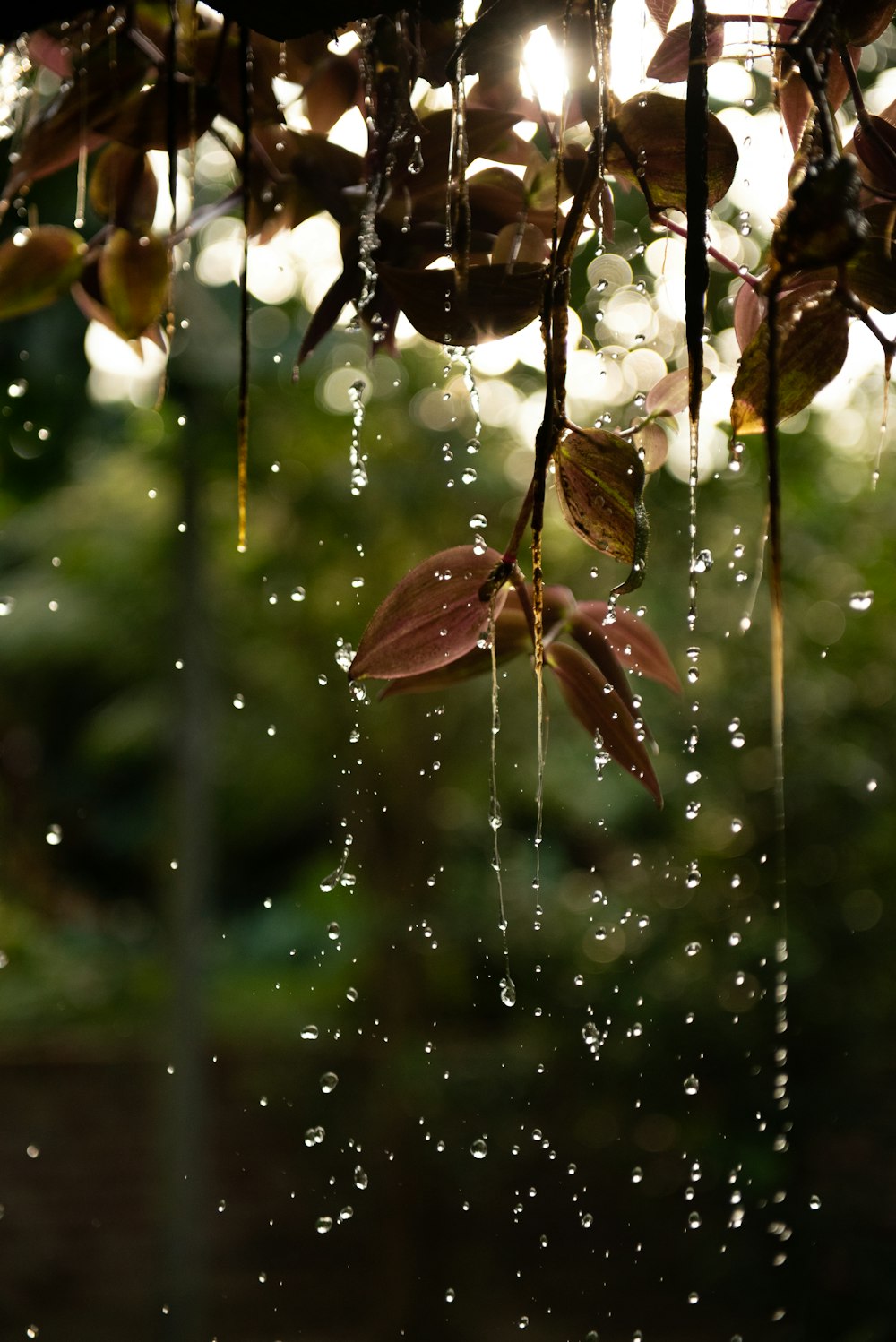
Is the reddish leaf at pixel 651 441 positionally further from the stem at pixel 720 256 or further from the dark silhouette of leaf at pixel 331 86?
the dark silhouette of leaf at pixel 331 86

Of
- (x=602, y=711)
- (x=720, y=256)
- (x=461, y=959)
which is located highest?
(x=461, y=959)

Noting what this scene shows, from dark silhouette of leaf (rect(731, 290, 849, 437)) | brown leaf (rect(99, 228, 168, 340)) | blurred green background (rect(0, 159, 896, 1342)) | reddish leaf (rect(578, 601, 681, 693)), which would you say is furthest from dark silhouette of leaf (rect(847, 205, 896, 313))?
blurred green background (rect(0, 159, 896, 1342))

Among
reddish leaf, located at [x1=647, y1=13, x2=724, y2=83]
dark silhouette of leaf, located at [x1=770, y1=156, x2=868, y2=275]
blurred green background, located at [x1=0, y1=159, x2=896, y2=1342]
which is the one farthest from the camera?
blurred green background, located at [x1=0, y1=159, x2=896, y2=1342]

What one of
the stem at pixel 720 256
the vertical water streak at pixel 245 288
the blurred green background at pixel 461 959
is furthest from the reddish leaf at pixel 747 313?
the blurred green background at pixel 461 959

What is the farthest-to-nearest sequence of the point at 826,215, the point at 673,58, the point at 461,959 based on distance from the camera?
1. the point at 461,959
2. the point at 673,58
3. the point at 826,215

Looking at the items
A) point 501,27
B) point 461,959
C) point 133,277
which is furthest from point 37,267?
point 461,959

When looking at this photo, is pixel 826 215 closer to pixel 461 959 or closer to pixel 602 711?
pixel 602 711

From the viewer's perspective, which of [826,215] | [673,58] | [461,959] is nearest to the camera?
[826,215]

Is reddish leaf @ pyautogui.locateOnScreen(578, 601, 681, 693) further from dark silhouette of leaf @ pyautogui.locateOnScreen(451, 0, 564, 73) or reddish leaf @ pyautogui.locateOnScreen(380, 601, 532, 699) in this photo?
dark silhouette of leaf @ pyautogui.locateOnScreen(451, 0, 564, 73)
